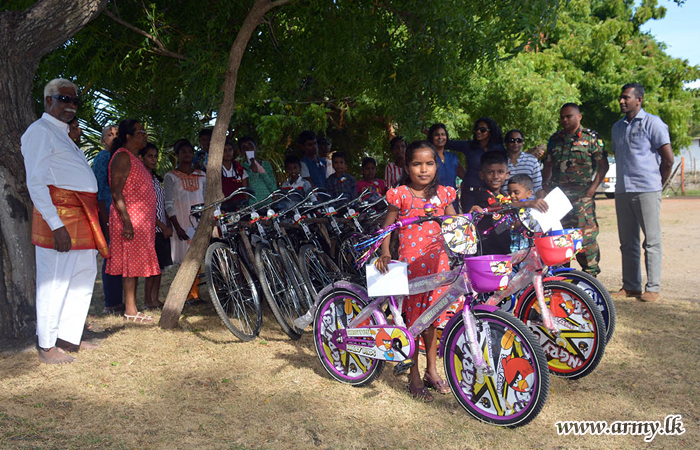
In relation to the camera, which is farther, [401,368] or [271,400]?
[401,368]

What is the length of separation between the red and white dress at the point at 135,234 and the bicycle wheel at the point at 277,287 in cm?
141

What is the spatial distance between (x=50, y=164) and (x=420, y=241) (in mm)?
2915

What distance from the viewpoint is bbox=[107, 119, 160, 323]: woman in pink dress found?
551cm

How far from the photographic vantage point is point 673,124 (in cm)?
Answer: 1605

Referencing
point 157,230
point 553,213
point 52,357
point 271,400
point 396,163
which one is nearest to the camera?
point 553,213

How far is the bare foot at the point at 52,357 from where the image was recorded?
4.53 m

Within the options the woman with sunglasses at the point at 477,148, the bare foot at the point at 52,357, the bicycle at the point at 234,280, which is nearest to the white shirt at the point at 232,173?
the bicycle at the point at 234,280

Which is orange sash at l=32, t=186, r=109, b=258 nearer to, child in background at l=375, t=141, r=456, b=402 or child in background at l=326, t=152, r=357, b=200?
child in background at l=375, t=141, r=456, b=402

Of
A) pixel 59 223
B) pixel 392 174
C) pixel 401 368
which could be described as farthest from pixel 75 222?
pixel 392 174

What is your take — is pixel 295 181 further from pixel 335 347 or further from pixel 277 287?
pixel 335 347

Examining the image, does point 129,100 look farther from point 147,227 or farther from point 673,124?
point 673,124

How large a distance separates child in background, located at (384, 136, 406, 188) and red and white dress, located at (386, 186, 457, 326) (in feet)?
10.9

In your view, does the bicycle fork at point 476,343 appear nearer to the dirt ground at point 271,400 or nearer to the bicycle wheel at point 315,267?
the dirt ground at point 271,400

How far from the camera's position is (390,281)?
3514mm
